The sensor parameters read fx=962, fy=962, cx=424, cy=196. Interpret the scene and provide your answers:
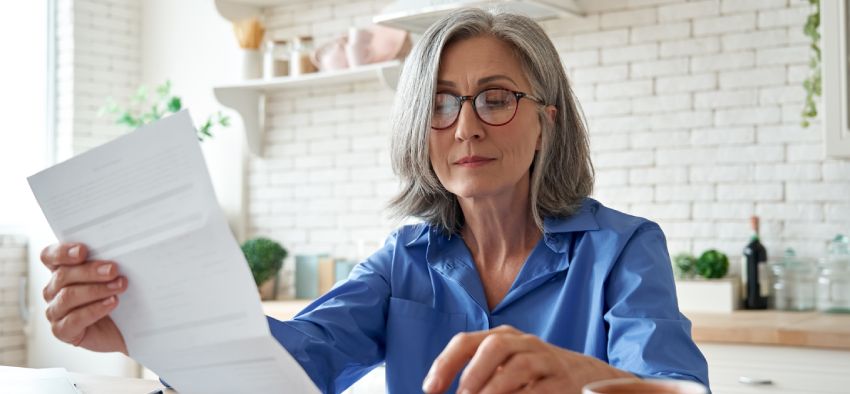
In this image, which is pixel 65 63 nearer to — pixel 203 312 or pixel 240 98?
pixel 240 98

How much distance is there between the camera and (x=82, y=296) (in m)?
1.36

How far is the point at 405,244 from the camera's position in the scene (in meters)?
1.91

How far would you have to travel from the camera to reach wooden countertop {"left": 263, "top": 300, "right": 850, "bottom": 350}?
2.79m

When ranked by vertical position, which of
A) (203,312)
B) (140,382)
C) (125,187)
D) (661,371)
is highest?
(125,187)

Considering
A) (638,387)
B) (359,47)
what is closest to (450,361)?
(638,387)

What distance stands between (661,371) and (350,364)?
0.63 m

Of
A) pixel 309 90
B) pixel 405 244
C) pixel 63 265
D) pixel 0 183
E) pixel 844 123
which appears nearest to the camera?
pixel 63 265

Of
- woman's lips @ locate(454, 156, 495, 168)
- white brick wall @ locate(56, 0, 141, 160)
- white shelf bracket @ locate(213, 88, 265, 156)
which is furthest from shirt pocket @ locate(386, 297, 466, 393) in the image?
white brick wall @ locate(56, 0, 141, 160)

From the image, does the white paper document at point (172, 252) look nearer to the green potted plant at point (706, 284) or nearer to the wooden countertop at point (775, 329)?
the wooden countertop at point (775, 329)

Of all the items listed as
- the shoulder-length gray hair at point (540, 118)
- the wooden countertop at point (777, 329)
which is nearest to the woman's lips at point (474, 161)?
the shoulder-length gray hair at point (540, 118)

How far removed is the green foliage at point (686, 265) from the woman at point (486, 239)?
1720 mm

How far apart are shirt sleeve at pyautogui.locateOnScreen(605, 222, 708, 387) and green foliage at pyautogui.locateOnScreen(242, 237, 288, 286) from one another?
9.66ft

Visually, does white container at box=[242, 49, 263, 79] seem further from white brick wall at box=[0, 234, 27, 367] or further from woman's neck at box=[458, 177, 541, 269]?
woman's neck at box=[458, 177, 541, 269]

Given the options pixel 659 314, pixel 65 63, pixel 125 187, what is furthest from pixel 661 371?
pixel 65 63
